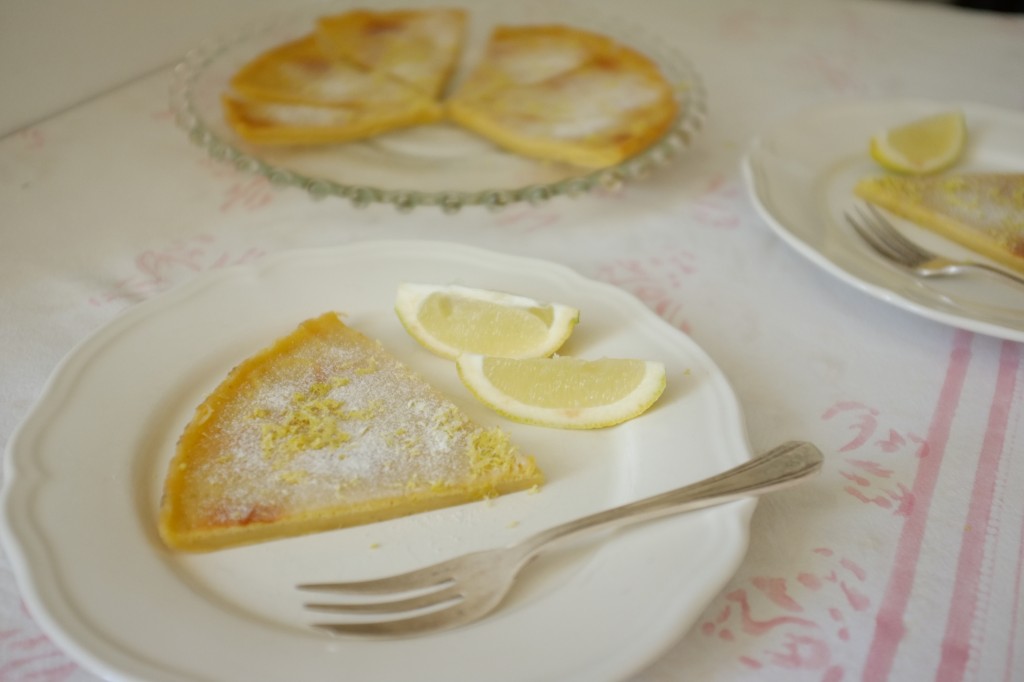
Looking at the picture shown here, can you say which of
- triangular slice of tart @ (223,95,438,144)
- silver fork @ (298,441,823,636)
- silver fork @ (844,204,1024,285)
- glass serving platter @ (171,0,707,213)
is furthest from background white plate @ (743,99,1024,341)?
triangular slice of tart @ (223,95,438,144)

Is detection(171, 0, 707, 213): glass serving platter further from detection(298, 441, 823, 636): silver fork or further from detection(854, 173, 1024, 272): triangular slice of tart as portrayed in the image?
detection(298, 441, 823, 636): silver fork

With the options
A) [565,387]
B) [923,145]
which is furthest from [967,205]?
[565,387]

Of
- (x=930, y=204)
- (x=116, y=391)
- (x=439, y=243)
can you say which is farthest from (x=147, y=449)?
(x=930, y=204)

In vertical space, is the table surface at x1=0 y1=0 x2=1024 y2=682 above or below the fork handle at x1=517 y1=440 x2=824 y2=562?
below

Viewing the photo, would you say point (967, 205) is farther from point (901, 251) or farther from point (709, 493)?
point (709, 493)

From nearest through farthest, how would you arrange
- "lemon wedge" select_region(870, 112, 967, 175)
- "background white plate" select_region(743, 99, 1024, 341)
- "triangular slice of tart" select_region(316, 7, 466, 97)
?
"background white plate" select_region(743, 99, 1024, 341), "lemon wedge" select_region(870, 112, 967, 175), "triangular slice of tart" select_region(316, 7, 466, 97)

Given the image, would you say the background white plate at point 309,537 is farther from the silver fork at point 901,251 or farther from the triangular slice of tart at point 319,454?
the silver fork at point 901,251

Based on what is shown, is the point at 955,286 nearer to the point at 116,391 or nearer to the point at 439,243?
the point at 439,243
